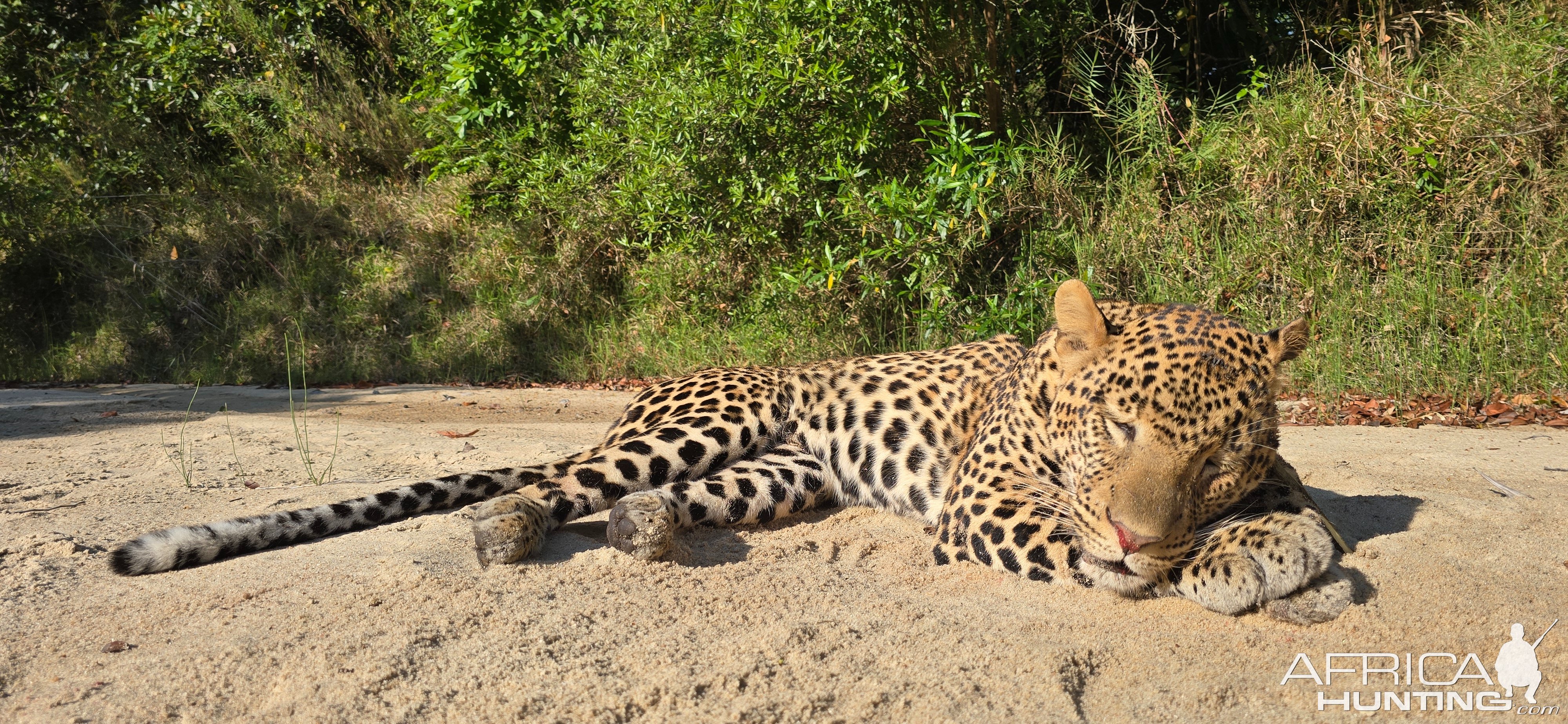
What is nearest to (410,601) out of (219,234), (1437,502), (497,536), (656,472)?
(497,536)

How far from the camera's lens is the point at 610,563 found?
11.5 feet

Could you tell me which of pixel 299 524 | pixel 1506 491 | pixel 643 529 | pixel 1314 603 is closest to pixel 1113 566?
pixel 1314 603

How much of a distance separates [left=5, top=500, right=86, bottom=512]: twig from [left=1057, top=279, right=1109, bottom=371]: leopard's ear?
4.19m

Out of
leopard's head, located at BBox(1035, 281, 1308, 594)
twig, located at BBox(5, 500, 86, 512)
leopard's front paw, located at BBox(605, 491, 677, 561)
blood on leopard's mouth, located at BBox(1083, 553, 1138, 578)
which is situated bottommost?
blood on leopard's mouth, located at BBox(1083, 553, 1138, 578)

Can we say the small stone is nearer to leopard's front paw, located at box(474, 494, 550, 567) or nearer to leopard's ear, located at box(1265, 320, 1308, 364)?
leopard's front paw, located at box(474, 494, 550, 567)

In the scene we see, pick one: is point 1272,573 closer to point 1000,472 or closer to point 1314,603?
point 1314,603

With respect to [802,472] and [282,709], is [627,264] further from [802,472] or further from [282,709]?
[282,709]

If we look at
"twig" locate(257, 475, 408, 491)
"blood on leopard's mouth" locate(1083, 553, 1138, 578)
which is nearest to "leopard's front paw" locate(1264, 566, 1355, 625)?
"blood on leopard's mouth" locate(1083, 553, 1138, 578)

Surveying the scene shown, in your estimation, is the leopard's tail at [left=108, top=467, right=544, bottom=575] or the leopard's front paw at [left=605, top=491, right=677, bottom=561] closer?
the leopard's tail at [left=108, top=467, right=544, bottom=575]

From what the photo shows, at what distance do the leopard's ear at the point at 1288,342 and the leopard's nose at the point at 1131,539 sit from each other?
2.75 feet

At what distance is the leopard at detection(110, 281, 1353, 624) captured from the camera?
9.86 feet

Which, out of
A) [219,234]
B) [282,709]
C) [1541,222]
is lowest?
[282,709]

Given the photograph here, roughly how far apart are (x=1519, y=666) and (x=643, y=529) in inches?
106

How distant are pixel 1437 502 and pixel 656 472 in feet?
10.8
